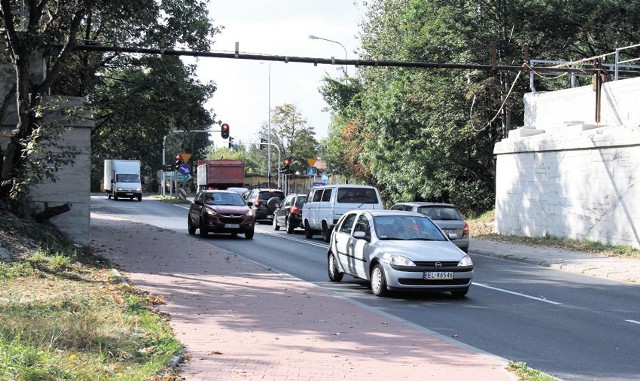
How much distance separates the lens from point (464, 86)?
3331 cm

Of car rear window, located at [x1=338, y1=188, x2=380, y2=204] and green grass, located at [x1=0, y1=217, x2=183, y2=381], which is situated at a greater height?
car rear window, located at [x1=338, y1=188, x2=380, y2=204]

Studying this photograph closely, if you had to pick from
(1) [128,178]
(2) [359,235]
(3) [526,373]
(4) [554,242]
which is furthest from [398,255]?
(1) [128,178]

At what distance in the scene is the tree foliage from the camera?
32750 mm

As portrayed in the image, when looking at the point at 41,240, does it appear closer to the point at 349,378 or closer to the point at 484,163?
the point at 349,378

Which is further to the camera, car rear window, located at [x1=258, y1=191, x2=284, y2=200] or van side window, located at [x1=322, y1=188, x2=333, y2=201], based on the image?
car rear window, located at [x1=258, y1=191, x2=284, y2=200]

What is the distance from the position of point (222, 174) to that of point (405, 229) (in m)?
42.4

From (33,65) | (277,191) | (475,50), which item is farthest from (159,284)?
(277,191)

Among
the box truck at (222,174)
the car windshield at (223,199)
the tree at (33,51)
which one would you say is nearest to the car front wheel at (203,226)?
the car windshield at (223,199)

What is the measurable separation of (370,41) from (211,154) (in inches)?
3646

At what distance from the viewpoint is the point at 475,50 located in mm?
31922

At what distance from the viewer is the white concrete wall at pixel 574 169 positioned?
71.3ft

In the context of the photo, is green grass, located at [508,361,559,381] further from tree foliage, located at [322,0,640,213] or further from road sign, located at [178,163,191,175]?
road sign, located at [178,163,191,175]

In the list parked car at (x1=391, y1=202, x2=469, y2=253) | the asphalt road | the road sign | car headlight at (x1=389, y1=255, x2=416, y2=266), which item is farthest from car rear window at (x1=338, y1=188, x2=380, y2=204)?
the road sign

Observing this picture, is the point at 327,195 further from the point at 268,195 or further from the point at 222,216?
the point at 268,195
